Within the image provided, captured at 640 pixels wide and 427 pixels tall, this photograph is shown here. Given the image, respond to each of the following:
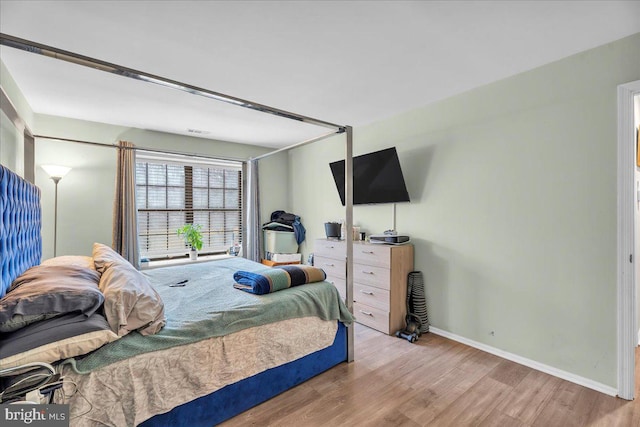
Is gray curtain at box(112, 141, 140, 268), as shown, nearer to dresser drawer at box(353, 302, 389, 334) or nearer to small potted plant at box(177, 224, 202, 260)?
small potted plant at box(177, 224, 202, 260)

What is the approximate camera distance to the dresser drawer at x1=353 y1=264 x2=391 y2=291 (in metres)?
2.99

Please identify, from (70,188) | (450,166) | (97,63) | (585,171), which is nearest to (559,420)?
(585,171)

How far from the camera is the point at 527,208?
2398 mm

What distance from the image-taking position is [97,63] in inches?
54.4

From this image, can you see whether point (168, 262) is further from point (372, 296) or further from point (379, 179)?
point (379, 179)

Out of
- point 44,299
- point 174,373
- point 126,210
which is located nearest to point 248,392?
point 174,373

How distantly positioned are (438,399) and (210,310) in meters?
1.61

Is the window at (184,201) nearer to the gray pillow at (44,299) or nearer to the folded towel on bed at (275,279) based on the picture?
the folded towel on bed at (275,279)

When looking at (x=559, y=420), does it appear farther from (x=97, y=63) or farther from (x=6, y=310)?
(x=97, y=63)

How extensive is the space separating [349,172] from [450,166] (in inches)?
46.8

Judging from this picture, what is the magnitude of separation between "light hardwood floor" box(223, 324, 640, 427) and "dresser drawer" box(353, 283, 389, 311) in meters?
0.61

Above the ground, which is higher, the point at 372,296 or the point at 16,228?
the point at 16,228

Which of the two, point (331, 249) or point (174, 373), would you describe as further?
point (331, 249)

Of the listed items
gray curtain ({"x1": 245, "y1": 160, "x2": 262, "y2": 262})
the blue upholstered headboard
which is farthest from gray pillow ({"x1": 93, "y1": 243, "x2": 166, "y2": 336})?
gray curtain ({"x1": 245, "y1": 160, "x2": 262, "y2": 262})
